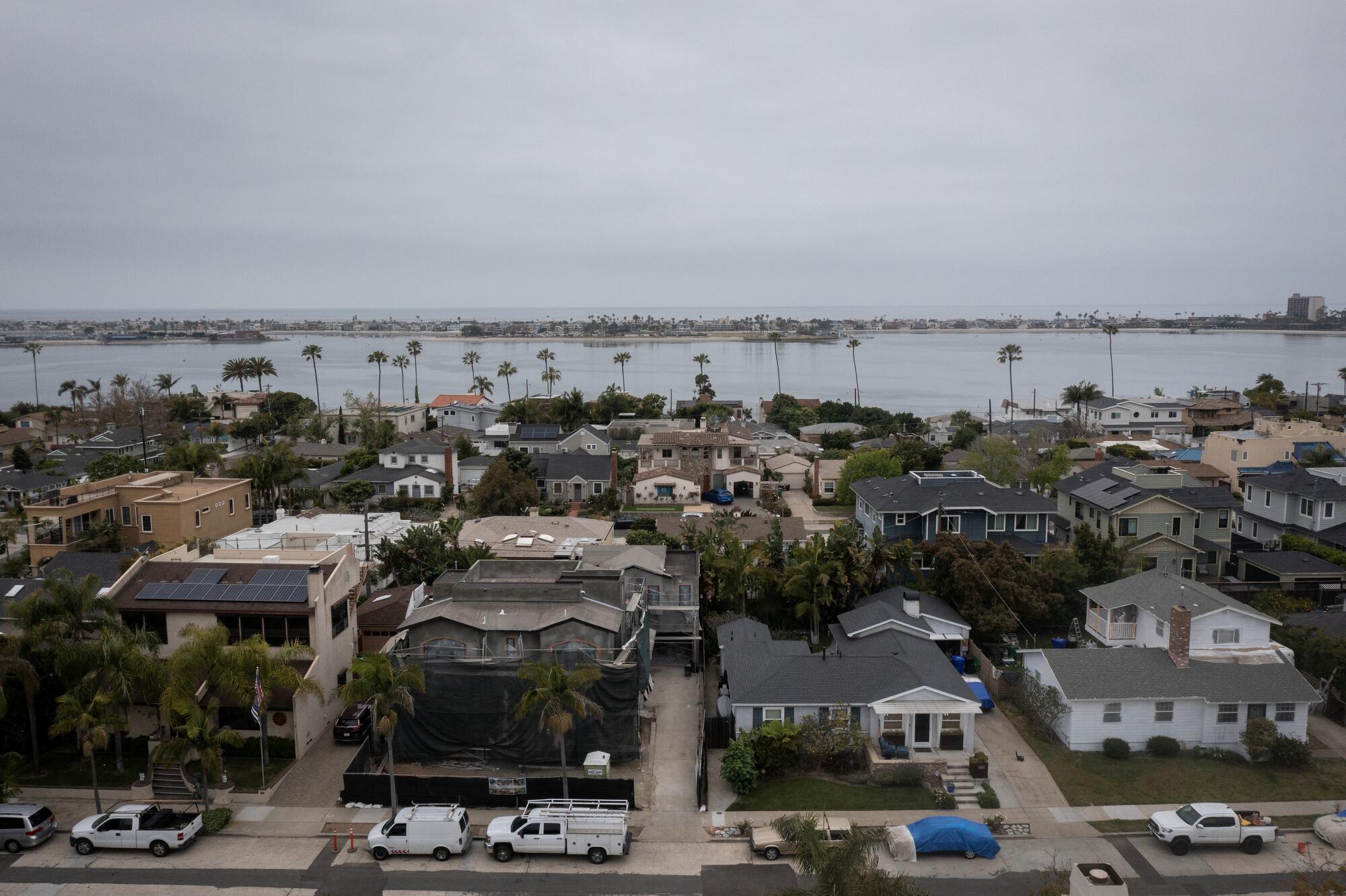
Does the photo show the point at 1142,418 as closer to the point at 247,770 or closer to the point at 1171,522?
the point at 1171,522


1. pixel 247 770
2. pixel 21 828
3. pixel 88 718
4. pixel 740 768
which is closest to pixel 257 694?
pixel 247 770

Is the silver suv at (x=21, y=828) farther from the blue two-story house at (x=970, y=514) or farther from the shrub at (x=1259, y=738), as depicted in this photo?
the blue two-story house at (x=970, y=514)

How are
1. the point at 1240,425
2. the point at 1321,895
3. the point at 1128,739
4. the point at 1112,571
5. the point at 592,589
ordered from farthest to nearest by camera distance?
the point at 1240,425, the point at 1112,571, the point at 592,589, the point at 1128,739, the point at 1321,895

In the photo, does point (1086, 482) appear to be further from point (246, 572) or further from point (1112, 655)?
point (246, 572)

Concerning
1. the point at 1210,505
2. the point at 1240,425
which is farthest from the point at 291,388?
the point at 1210,505

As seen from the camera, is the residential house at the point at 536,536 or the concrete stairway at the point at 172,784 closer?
the concrete stairway at the point at 172,784

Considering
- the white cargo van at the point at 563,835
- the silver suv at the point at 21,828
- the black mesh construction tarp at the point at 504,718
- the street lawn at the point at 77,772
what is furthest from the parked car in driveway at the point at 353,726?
the silver suv at the point at 21,828
